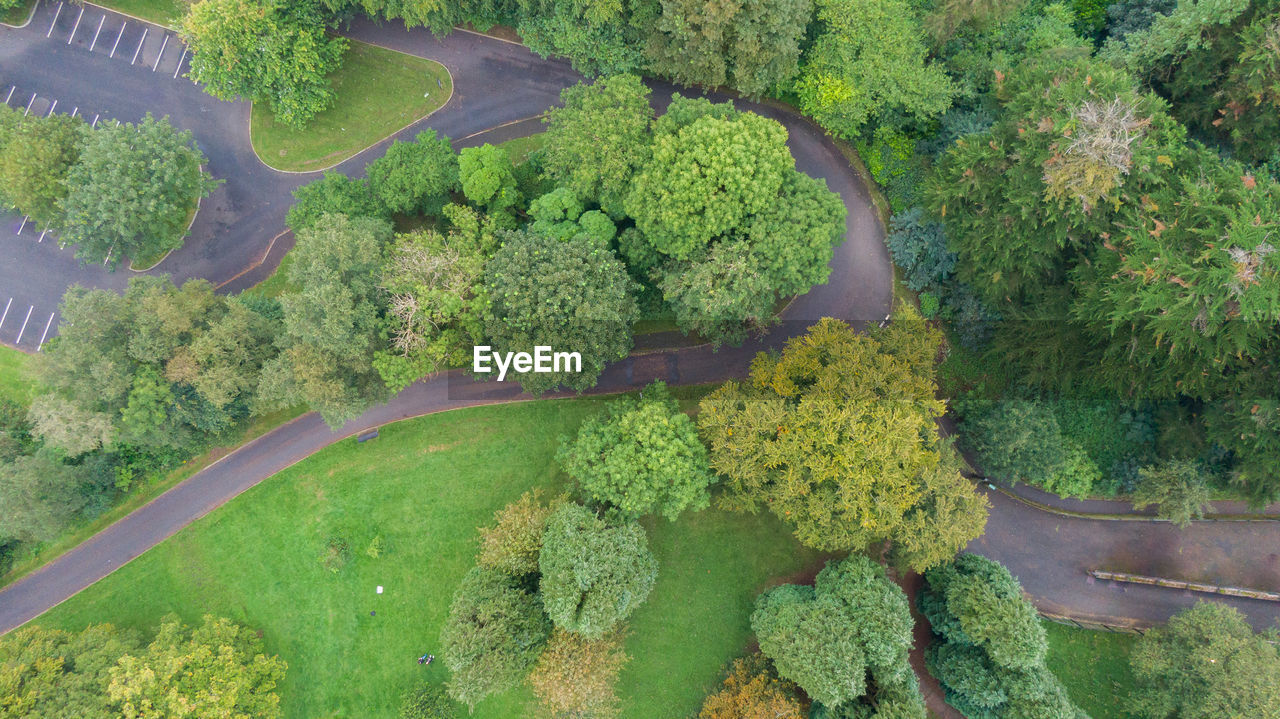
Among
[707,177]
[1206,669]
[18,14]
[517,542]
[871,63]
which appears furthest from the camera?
[18,14]

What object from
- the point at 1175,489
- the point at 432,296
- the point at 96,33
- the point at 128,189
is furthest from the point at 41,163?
the point at 1175,489

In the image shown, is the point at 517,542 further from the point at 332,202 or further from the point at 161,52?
the point at 161,52

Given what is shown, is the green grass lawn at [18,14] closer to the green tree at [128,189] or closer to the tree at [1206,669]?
the green tree at [128,189]

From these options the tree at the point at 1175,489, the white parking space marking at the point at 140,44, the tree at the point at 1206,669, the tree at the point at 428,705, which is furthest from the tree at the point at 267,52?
the tree at the point at 1206,669

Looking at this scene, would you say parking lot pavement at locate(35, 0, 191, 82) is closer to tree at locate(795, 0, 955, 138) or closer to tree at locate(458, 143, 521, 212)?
tree at locate(458, 143, 521, 212)

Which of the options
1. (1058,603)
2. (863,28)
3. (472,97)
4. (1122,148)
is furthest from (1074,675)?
(472,97)

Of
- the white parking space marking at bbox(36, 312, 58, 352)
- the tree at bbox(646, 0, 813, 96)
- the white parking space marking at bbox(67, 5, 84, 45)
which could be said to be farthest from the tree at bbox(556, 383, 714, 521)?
the white parking space marking at bbox(67, 5, 84, 45)
